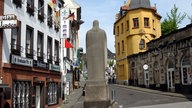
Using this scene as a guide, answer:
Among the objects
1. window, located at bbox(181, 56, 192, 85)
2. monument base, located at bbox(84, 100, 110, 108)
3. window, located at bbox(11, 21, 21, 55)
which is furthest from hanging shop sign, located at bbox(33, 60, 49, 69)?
window, located at bbox(181, 56, 192, 85)

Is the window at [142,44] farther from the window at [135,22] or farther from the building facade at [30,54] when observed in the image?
the building facade at [30,54]

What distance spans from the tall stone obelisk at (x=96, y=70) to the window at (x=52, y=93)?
10304 millimetres

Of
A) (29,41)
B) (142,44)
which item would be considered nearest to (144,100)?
(29,41)

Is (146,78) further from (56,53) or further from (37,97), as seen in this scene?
(37,97)

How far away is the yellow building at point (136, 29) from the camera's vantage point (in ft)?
169

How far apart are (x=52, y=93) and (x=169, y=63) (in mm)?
15318

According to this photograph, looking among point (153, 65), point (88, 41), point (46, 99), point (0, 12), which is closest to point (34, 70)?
point (46, 99)

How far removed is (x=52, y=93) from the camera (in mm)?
24969

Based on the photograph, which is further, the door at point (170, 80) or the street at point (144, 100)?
the door at point (170, 80)

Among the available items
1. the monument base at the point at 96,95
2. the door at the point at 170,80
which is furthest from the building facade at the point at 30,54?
the door at the point at 170,80

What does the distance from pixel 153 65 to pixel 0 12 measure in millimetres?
27362

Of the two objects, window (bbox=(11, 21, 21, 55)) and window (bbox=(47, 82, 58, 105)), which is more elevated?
window (bbox=(11, 21, 21, 55))

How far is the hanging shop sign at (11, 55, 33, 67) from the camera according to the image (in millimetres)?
16641

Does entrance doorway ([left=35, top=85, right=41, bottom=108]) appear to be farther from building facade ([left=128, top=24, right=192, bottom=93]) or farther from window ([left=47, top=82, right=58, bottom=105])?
building facade ([left=128, top=24, right=192, bottom=93])
